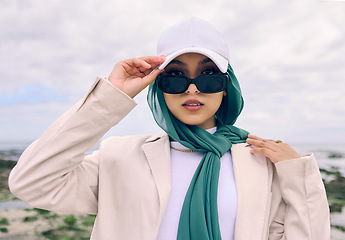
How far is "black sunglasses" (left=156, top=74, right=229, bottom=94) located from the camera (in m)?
1.60

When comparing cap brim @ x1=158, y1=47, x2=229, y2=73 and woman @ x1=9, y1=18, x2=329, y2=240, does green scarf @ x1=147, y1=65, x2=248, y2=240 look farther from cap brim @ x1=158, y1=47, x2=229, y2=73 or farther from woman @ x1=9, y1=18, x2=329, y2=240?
cap brim @ x1=158, y1=47, x2=229, y2=73

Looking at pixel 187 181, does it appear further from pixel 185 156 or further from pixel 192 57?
pixel 192 57

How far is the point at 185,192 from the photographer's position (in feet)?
5.25

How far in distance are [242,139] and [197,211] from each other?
58 cm

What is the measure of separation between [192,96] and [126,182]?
55 centimetres

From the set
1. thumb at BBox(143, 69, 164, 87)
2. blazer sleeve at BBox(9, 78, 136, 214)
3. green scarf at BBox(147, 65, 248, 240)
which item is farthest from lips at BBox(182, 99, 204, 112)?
blazer sleeve at BBox(9, 78, 136, 214)

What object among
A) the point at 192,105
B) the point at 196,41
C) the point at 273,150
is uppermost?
the point at 196,41

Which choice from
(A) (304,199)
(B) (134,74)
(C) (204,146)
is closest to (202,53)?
(B) (134,74)

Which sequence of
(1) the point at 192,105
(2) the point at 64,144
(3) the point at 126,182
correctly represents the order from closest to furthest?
1. (2) the point at 64,144
2. (3) the point at 126,182
3. (1) the point at 192,105

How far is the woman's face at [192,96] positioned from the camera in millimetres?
1646

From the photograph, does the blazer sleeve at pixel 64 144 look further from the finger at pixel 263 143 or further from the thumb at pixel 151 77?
the finger at pixel 263 143

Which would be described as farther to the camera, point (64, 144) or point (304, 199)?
point (304, 199)

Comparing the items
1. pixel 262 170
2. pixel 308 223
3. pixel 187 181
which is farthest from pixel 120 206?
pixel 308 223

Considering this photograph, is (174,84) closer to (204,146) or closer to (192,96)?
(192,96)
